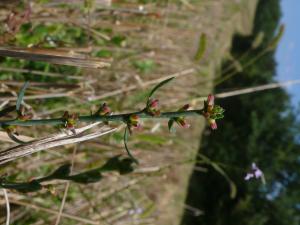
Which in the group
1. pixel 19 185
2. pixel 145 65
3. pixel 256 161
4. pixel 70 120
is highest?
pixel 70 120

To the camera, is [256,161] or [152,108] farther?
[256,161]

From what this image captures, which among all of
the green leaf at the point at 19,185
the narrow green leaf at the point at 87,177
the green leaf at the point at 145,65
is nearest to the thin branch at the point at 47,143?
the green leaf at the point at 19,185

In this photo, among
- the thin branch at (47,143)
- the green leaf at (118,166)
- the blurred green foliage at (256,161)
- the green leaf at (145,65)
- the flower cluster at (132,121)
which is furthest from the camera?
the blurred green foliage at (256,161)

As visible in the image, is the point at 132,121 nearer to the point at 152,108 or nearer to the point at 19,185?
the point at 152,108

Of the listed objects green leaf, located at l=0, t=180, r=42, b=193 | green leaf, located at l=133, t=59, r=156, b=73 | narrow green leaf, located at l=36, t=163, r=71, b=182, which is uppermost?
green leaf, located at l=0, t=180, r=42, b=193

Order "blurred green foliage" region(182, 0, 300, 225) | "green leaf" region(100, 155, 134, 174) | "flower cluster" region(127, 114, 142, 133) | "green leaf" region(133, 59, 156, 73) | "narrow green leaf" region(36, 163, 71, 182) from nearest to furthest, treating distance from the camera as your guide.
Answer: "flower cluster" region(127, 114, 142, 133) < "narrow green leaf" region(36, 163, 71, 182) < "green leaf" region(100, 155, 134, 174) < "green leaf" region(133, 59, 156, 73) < "blurred green foliage" region(182, 0, 300, 225)

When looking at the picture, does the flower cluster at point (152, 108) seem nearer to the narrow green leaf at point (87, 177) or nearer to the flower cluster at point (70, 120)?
the flower cluster at point (70, 120)

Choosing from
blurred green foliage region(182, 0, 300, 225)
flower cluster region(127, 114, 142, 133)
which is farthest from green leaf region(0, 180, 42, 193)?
blurred green foliage region(182, 0, 300, 225)

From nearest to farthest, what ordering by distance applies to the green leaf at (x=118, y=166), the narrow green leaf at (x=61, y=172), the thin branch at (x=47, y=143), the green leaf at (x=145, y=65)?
the thin branch at (x=47, y=143) < the narrow green leaf at (x=61, y=172) < the green leaf at (x=118, y=166) < the green leaf at (x=145, y=65)

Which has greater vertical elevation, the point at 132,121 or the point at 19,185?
the point at 132,121

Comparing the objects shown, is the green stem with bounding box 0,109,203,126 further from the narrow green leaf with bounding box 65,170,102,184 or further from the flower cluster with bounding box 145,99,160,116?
the narrow green leaf with bounding box 65,170,102,184

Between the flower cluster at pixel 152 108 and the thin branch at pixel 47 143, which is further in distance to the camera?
the thin branch at pixel 47 143

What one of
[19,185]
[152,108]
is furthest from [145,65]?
[152,108]
